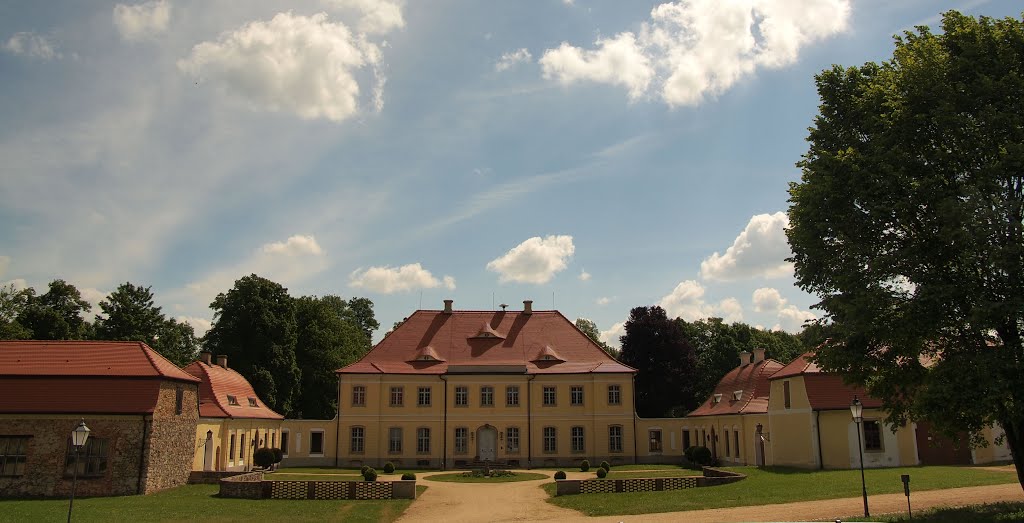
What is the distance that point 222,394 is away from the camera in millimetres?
35969

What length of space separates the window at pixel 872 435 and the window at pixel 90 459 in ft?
100

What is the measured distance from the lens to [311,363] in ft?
174

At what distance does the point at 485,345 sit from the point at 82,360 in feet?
77.6

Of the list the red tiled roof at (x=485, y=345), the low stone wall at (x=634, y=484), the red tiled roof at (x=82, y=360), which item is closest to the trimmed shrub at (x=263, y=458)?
the red tiled roof at (x=485, y=345)

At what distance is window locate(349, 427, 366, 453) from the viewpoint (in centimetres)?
4206

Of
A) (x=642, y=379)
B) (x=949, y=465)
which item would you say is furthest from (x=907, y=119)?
(x=642, y=379)

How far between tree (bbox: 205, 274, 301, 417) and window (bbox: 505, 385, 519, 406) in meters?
15.5

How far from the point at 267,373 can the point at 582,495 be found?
28045 millimetres

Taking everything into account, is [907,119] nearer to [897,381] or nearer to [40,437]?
[897,381]

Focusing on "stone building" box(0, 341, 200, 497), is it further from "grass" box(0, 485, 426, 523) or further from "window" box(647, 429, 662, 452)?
"window" box(647, 429, 662, 452)

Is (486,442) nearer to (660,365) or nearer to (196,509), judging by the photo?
(660,365)

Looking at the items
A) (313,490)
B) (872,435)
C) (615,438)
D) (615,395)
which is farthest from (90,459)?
(872,435)

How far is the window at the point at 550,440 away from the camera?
4244 cm

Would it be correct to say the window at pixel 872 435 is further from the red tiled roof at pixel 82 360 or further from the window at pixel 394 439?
the red tiled roof at pixel 82 360
